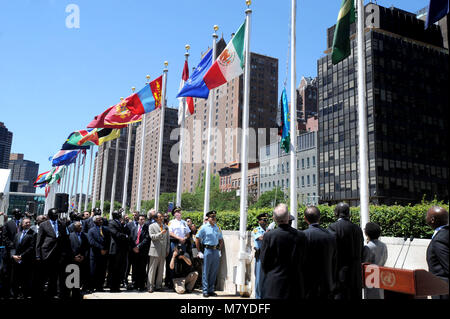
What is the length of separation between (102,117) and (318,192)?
267ft

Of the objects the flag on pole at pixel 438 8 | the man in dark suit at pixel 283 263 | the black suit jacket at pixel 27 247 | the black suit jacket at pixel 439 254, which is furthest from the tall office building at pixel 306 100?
the man in dark suit at pixel 283 263

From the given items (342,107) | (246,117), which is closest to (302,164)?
(342,107)

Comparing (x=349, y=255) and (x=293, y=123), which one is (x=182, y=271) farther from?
(x=349, y=255)

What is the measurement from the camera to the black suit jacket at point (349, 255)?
607cm

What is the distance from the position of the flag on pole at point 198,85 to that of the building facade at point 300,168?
79.8 meters

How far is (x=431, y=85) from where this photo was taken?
3563 inches

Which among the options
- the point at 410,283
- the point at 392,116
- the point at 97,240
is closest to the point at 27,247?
the point at 97,240

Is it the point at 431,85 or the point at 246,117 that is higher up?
the point at 431,85

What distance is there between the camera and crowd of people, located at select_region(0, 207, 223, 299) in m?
9.62

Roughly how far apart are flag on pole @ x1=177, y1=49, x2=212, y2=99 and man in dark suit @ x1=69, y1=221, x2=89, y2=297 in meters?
6.82

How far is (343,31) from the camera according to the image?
11.6 metres
